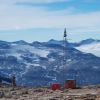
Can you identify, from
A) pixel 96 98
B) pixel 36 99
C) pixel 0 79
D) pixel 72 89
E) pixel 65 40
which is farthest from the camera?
pixel 0 79

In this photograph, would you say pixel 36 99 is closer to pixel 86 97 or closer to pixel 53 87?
pixel 86 97

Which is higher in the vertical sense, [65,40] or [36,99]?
[65,40]

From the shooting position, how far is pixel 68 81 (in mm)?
39875

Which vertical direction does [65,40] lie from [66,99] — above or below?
above

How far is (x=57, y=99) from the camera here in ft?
99.9

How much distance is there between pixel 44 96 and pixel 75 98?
343 centimetres

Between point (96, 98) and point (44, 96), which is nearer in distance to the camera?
point (96, 98)

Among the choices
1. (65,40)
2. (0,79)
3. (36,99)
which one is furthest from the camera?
(0,79)

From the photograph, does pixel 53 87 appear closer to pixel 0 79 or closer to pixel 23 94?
pixel 23 94

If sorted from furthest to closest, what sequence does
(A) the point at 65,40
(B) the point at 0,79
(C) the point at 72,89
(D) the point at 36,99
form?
(B) the point at 0,79 < (A) the point at 65,40 < (C) the point at 72,89 < (D) the point at 36,99

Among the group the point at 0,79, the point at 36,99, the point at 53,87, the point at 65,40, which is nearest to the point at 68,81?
the point at 53,87

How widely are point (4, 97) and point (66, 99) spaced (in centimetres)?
537

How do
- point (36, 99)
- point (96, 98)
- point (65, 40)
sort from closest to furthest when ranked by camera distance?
point (96, 98), point (36, 99), point (65, 40)

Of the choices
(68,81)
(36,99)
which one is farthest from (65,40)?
(36,99)
